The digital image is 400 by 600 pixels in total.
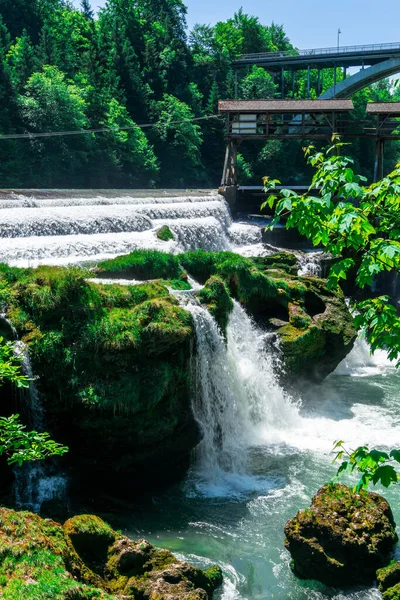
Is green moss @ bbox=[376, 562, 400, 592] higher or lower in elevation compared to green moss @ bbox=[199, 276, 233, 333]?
lower

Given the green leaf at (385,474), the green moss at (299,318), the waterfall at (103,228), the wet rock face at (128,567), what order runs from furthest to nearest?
the waterfall at (103,228) < the green moss at (299,318) < the wet rock face at (128,567) < the green leaf at (385,474)

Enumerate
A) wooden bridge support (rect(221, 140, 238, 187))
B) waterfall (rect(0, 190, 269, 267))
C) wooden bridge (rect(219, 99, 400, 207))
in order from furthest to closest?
wooden bridge support (rect(221, 140, 238, 187))
wooden bridge (rect(219, 99, 400, 207))
waterfall (rect(0, 190, 269, 267))

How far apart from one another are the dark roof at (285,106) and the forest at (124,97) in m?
11.6

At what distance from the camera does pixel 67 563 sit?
5.75 m

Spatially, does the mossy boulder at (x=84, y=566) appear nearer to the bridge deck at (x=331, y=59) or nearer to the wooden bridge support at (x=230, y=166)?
the wooden bridge support at (x=230, y=166)

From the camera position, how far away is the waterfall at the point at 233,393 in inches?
404

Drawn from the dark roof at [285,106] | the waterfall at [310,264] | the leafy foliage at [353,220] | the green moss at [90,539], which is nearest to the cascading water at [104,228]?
the waterfall at [310,264]

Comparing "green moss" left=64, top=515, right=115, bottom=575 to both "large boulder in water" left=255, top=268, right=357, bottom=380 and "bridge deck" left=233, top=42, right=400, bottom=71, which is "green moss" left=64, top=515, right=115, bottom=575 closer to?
"large boulder in water" left=255, top=268, right=357, bottom=380

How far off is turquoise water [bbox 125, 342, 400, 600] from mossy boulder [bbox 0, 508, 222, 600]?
0.69 metres

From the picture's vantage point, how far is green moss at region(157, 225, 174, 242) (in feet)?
51.8

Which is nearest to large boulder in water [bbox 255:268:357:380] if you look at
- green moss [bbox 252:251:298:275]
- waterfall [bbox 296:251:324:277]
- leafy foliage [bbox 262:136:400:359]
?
green moss [bbox 252:251:298:275]

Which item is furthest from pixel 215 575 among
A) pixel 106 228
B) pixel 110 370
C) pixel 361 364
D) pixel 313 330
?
pixel 106 228

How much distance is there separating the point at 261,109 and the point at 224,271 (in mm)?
13091

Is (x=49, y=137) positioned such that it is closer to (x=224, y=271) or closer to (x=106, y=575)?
(x=224, y=271)
